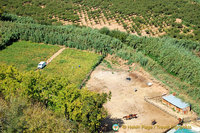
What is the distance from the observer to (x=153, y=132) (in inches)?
→ 1246

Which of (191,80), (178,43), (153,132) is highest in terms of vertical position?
(178,43)

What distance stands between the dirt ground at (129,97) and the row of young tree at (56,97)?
16.4ft

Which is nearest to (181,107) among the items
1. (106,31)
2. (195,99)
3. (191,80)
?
(195,99)

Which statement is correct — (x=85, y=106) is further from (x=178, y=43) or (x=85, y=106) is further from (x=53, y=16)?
(x=53, y=16)

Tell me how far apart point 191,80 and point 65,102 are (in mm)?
24956

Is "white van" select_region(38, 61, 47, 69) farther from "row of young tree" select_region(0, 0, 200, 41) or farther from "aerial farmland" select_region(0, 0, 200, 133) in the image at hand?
"row of young tree" select_region(0, 0, 200, 41)

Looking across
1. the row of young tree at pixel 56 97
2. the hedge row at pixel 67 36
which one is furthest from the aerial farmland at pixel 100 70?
the hedge row at pixel 67 36

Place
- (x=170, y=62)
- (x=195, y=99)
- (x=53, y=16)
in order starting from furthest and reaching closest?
(x=53, y=16), (x=170, y=62), (x=195, y=99)

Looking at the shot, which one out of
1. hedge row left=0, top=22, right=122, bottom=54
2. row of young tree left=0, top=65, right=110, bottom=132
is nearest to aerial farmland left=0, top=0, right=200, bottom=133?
row of young tree left=0, top=65, right=110, bottom=132

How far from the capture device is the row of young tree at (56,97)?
28078 millimetres

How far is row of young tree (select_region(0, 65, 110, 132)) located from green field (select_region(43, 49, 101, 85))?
9.52m

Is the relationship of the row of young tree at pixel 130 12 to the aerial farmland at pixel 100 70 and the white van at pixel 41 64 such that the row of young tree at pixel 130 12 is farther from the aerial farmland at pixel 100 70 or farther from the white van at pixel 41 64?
the white van at pixel 41 64

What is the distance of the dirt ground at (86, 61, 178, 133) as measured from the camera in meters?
33.2

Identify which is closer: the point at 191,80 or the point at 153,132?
the point at 153,132
